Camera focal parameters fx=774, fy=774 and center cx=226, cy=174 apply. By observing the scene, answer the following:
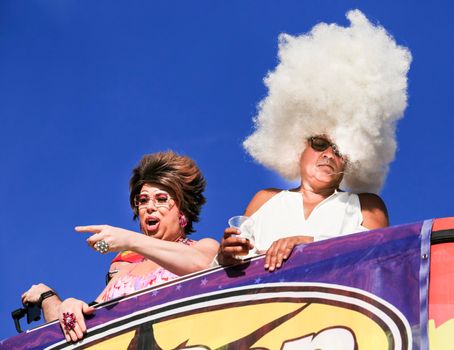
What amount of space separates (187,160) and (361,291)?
2.04 m

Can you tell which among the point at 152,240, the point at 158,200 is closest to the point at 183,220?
the point at 158,200

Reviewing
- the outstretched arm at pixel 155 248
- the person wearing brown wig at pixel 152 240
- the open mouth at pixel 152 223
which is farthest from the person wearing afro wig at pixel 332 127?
the open mouth at pixel 152 223

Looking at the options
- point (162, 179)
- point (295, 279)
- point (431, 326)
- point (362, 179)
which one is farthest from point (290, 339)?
point (162, 179)

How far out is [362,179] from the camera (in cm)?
403

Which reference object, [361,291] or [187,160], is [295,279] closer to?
[361,291]

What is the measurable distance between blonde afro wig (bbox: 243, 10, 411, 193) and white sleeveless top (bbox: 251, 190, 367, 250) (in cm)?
25

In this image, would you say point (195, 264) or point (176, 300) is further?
point (195, 264)

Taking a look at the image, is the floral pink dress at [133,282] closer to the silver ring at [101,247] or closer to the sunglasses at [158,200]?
the sunglasses at [158,200]

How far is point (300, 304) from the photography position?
284cm

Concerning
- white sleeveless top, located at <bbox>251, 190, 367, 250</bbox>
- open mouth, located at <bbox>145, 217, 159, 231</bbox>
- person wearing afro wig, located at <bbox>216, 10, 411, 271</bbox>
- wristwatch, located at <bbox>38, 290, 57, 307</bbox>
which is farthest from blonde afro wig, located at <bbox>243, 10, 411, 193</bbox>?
wristwatch, located at <bbox>38, 290, 57, 307</bbox>

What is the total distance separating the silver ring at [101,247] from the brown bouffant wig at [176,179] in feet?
3.26

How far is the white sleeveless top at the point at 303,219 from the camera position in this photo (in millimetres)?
3738

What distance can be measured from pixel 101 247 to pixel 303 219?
103cm

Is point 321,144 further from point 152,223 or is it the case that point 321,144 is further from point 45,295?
point 45,295
